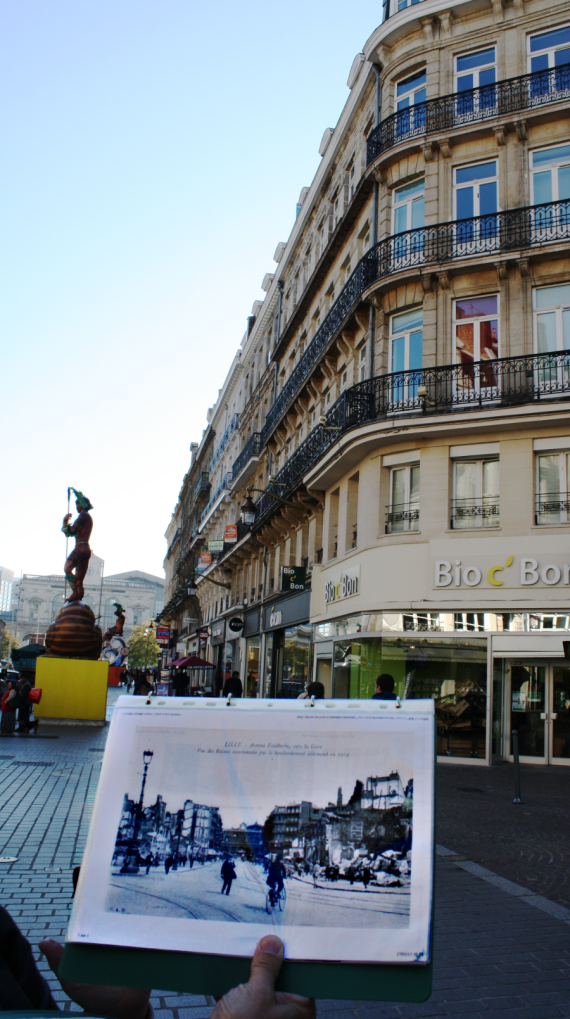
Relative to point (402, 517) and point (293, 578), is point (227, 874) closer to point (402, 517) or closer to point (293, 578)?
point (402, 517)

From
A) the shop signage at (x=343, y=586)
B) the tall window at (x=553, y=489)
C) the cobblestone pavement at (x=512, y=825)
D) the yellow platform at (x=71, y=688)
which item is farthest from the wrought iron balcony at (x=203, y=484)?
the cobblestone pavement at (x=512, y=825)

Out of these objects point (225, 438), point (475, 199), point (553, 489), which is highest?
point (225, 438)

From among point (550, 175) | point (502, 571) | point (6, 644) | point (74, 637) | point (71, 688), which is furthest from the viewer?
point (6, 644)

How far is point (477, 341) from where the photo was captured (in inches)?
762

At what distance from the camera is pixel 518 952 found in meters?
5.03

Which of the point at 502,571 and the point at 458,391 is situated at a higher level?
the point at 458,391

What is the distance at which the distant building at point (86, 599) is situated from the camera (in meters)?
171

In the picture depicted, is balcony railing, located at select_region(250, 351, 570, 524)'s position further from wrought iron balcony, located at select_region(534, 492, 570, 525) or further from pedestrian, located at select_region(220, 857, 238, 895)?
pedestrian, located at select_region(220, 857, 238, 895)

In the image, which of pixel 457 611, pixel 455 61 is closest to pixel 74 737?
pixel 457 611

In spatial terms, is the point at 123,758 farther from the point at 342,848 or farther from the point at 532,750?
the point at 532,750

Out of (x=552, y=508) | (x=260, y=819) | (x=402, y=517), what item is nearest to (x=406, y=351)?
(x=402, y=517)

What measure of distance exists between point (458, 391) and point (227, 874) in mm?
17843

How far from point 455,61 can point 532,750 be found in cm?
1734

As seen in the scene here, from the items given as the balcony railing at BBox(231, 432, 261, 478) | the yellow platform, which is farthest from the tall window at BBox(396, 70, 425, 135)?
the balcony railing at BBox(231, 432, 261, 478)
